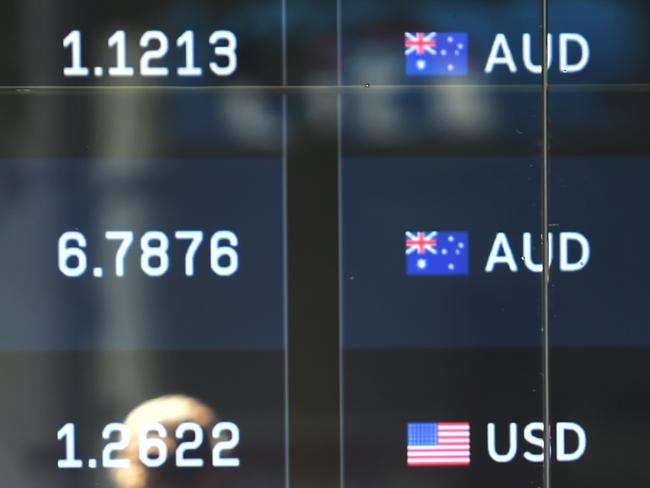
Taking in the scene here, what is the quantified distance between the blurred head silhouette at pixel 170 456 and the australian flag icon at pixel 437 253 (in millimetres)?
805

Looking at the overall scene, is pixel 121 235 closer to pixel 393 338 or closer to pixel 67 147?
pixel 67 147

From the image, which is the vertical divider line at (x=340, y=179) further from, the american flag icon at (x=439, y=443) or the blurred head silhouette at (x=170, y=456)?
the blurred head silhouette at (x=170, y=456)

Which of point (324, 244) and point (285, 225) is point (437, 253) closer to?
point (324, 244)

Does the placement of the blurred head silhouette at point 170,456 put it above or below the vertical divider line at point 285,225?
below

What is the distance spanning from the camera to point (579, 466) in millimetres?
3855

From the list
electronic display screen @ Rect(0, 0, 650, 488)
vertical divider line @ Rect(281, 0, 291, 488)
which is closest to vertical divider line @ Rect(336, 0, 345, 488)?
electronic display screen @ Rect(0, 0, 650, 488)

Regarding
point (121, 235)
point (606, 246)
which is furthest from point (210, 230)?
point (606, 246)

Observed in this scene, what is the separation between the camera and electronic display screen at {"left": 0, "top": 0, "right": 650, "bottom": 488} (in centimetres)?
380

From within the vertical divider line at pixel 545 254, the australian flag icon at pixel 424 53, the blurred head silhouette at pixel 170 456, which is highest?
the australian flag icon at pixel 424 53

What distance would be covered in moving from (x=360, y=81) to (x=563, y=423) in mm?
1271

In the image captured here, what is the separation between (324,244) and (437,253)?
1.19ft

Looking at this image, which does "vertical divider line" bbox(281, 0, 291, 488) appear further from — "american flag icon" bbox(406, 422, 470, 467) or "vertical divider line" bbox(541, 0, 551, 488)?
"vertical divider line" bbox(541, 0, 551, 488)

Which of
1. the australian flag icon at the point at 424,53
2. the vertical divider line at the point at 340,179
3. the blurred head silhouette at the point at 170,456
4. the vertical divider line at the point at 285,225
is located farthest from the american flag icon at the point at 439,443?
the australian flag icon at the point at 424,53

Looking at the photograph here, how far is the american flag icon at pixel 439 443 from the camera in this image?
3.84 m
